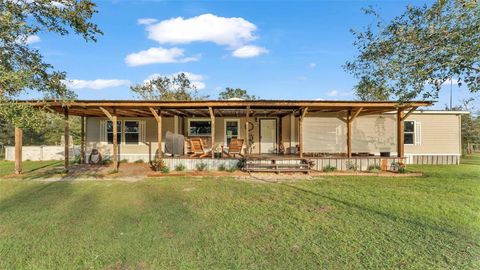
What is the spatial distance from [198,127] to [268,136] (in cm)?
346

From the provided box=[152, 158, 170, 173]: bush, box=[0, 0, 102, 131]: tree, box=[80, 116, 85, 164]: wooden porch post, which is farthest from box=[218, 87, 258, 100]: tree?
box=[0, 0, 102, 131]: tree

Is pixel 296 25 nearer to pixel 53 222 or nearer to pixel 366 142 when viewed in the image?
pixel 366 142

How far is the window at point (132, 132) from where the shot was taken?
14.1 meters

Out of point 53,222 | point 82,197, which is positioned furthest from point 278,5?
point 53,222

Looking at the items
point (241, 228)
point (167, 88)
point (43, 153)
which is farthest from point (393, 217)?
point (167, 88)

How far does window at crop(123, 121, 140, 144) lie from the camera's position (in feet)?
46.1

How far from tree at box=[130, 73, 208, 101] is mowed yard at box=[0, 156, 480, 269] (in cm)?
2162

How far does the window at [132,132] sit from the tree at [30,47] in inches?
311

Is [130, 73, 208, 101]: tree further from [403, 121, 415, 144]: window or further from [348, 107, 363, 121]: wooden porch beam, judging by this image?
[403, 121, 415, 144]: window

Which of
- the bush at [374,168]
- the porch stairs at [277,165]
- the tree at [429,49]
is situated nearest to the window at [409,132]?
the bush at [374,168]

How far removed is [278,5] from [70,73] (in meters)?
7.19

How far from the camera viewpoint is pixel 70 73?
6.38m

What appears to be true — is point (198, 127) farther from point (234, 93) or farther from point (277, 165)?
point (234, 93)

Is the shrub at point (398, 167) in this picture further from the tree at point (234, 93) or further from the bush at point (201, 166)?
the tree at point (234, 93)
